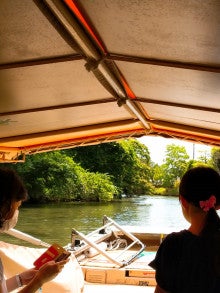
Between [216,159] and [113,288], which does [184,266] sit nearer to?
[113,288]

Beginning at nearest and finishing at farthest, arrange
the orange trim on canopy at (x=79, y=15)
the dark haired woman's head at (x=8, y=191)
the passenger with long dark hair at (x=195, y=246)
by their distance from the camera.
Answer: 1. the passenger with long dark hair at (x=195, y=246)
2. the dark haired woman's head at (x=8, y=191)
3. the orange trim on canopy at (x=79, y=15)

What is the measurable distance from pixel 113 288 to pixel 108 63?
8.89 ft

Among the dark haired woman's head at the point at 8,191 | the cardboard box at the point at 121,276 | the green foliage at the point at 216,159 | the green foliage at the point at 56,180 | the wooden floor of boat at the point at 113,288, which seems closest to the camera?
the dark haired woman's head at the point at 8,191

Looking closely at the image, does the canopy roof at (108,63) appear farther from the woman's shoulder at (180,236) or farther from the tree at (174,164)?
the tree at (174,164)

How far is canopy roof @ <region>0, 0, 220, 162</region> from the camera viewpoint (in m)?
1.49

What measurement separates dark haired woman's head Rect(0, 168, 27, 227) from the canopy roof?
0.58m

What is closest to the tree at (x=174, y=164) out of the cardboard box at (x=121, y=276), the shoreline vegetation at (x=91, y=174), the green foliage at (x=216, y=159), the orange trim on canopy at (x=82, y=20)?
the shoreline vegetation at (x=91, y=174)

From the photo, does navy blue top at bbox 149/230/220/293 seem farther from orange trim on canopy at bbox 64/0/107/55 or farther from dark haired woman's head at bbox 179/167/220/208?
orange trim on canopy at bbox 64/0/107/55

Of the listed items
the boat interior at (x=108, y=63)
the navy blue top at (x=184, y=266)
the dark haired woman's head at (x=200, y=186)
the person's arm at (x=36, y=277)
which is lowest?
the person's arm at (x=36, y=277)

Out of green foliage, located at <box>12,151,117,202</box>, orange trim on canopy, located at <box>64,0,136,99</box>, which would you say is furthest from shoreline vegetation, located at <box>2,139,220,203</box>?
orange trim on canopy, located at <box>64,0,136,99</box>

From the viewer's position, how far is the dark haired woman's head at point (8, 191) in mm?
1412

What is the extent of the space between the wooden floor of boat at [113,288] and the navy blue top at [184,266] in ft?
9.47

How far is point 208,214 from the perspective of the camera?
1269 mm

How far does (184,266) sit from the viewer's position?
1.25m
